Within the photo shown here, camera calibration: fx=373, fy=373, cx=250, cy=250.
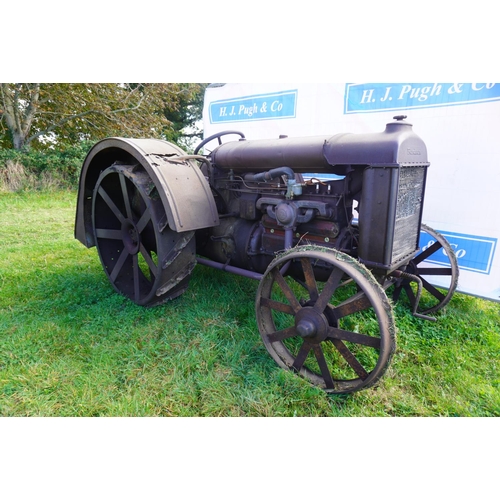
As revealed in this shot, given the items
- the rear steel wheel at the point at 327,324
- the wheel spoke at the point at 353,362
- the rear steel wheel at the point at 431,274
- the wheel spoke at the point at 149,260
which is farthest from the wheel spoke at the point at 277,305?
the rear steel wheel at the point at 431,274

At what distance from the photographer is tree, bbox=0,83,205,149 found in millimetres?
11047

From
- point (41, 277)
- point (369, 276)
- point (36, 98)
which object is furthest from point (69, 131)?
point (369, 276)

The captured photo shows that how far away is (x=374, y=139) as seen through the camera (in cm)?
223

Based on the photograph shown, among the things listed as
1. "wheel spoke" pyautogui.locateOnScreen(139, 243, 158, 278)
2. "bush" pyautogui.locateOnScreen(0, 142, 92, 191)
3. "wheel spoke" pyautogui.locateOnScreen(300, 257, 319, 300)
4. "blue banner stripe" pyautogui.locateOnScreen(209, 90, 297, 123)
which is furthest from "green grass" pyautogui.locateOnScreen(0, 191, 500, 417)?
"bush" pyautogui.locateOnScreen(0, 142, 92, 191)

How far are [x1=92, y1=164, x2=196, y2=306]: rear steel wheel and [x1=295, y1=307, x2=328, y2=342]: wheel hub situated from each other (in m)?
1.13

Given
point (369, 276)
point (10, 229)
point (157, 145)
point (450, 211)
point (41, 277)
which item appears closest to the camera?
point (369, 276)

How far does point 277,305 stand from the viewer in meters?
2.33

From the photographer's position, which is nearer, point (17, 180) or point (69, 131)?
point (17, 180)

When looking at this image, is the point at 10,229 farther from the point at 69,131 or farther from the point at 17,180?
the point at 69,131

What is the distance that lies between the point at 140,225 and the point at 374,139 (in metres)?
1.85

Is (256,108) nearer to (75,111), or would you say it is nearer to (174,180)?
(174,180)

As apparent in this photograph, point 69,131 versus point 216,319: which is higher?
point 69,131

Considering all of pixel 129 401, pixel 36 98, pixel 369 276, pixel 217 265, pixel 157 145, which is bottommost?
pixel 129 401

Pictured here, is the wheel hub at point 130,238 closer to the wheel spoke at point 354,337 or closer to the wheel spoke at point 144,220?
the wheel spoke at point 144,220
